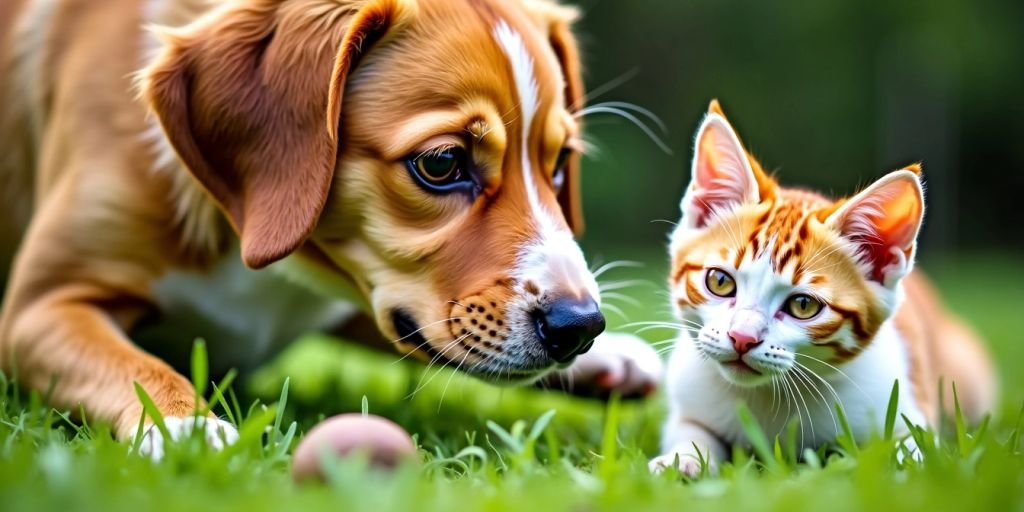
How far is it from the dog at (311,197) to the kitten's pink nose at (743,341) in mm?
378

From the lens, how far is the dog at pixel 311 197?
3148mm

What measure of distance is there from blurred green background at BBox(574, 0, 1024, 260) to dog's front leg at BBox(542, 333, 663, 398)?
12944mm

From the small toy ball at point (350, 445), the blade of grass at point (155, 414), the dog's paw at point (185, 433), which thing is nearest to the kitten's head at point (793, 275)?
the small toy ball at point (350, 445)

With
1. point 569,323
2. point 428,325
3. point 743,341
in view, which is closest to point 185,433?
point 428,325

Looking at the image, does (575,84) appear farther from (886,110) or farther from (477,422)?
(886,110)

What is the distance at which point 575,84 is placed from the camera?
4.16m

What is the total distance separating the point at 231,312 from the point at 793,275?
200 cm

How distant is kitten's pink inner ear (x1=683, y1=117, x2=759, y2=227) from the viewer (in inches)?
127

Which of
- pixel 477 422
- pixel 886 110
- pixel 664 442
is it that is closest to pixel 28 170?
pixel 477 422

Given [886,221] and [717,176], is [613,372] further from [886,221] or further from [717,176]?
[886,221]

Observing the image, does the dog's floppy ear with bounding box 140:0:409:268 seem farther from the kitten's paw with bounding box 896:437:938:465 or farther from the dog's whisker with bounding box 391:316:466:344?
the kitten's paw with bounding box 896:437:938:465

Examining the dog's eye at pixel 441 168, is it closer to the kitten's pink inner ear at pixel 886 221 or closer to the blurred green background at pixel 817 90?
the kitten's pink inner ear at pixel 886 221

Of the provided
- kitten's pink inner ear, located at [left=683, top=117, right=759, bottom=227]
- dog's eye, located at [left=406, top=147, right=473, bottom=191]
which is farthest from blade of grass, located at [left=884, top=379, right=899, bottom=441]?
dog's eye, located at [left=406, top=147, right=473, bottom=191]

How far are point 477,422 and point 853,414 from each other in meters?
1.25
